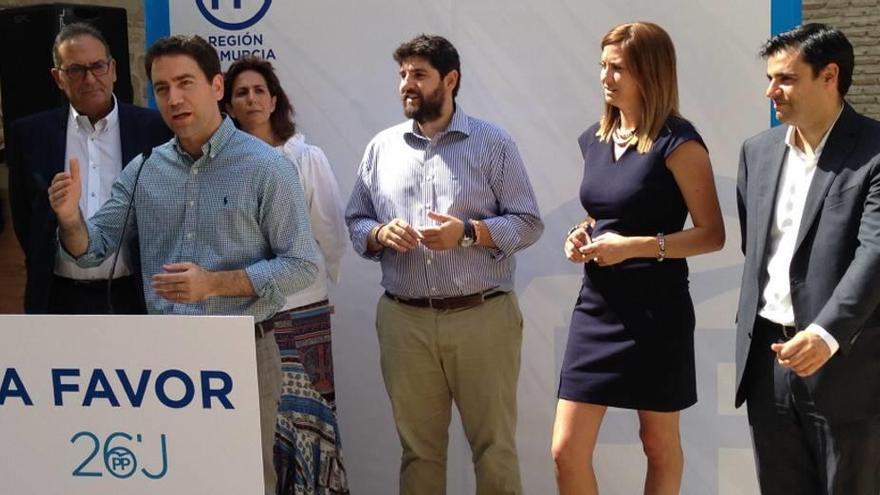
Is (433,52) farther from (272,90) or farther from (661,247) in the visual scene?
(661,247)

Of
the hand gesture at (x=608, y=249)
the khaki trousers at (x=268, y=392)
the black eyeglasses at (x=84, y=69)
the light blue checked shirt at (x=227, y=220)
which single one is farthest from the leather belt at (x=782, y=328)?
the black eyeglasses at (x=84, y=69)

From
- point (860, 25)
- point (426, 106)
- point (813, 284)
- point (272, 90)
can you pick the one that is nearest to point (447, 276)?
point (426, 106)

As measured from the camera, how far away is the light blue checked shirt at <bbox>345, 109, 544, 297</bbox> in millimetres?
3535

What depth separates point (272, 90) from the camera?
13.1ft

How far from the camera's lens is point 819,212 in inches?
105

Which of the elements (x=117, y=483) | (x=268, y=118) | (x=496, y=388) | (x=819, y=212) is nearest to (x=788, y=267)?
(x=819, y=212)

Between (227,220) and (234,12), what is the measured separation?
1.59m

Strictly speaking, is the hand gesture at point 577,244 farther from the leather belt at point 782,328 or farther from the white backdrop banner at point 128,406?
the white backdrop banner at point 128,406

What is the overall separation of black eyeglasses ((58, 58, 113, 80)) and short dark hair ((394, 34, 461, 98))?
3.27ft

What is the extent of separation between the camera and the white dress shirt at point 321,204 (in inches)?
154

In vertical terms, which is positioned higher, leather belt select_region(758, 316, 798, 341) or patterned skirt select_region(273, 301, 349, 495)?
leather belt select_region(758, 316, 798, 341)

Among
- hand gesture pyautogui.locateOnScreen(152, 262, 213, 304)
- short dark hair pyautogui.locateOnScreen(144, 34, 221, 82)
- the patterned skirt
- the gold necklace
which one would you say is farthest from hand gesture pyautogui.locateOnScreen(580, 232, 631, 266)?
the patterned skirt

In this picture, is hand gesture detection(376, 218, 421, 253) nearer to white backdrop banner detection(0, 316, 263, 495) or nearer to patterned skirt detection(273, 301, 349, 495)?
patterned skirt detection(273, 301, 349, 495)

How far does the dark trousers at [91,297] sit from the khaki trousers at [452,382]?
2.72 ft
